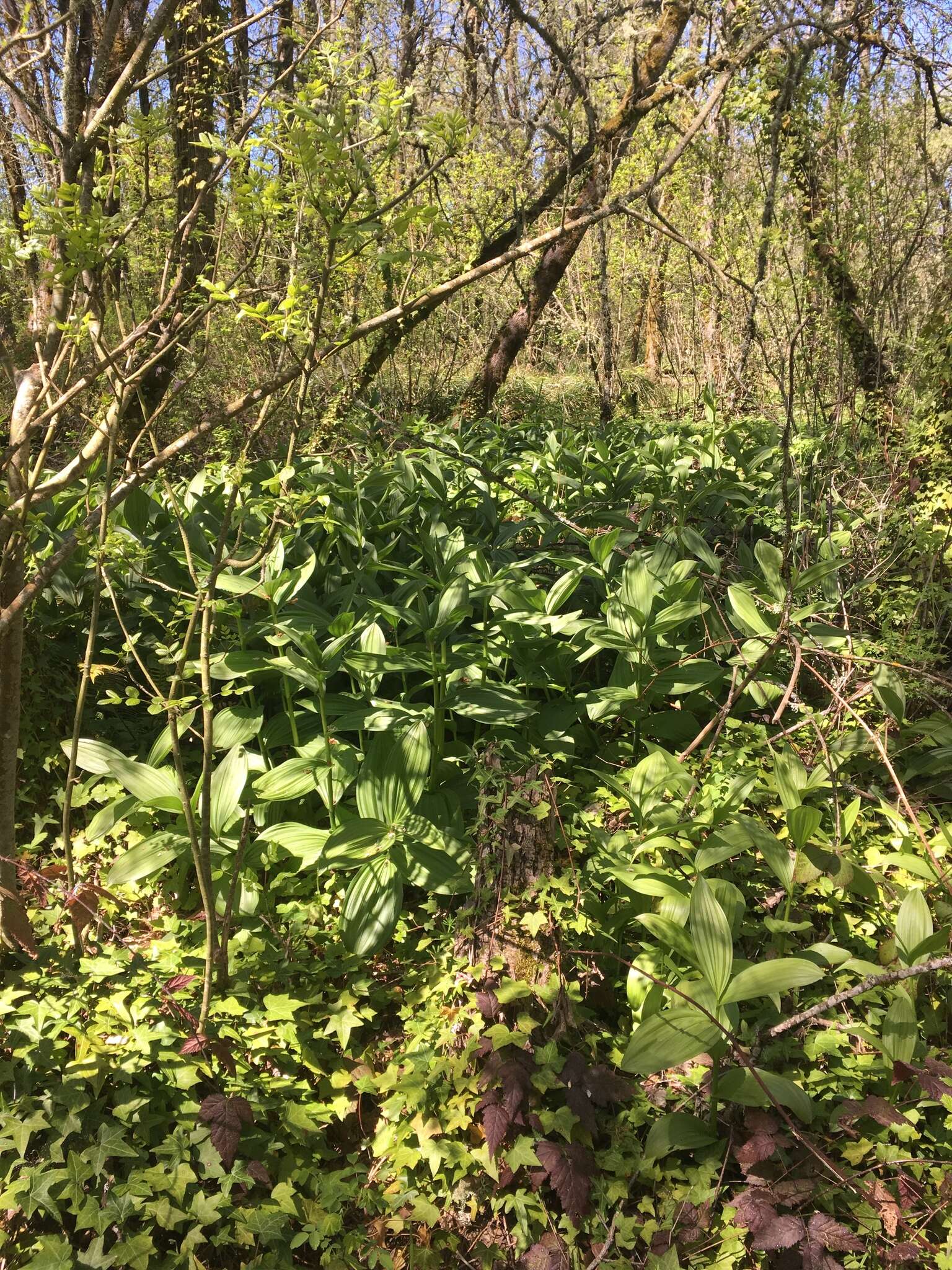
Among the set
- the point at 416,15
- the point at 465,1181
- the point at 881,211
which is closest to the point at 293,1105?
the point at 465,1181

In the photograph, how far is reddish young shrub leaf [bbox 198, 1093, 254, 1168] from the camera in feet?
5.28

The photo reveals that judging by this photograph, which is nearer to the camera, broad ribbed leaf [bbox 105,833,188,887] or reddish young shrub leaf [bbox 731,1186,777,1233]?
reddish young shrub leaf [bbox 731,1186,777,1233]

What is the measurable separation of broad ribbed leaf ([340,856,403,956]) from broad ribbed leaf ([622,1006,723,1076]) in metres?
0.72

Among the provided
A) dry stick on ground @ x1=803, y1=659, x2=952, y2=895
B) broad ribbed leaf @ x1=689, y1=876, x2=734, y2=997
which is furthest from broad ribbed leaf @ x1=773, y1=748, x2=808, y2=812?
broad ribbed leaf @ x1=689, y1=876, x2=734, y2=997

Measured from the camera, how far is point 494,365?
725 centimetres

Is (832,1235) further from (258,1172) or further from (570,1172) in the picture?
(258,1172)

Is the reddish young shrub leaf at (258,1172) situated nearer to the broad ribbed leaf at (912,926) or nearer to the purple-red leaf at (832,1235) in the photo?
the purple-red leaf at (832,1235)

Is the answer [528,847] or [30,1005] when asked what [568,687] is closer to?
[528,847]

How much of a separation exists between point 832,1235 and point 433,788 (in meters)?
1.51

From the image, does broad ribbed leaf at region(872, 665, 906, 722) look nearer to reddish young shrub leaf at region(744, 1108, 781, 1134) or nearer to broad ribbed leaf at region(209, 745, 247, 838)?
reddish young shrub leaf at region(744, 1108, 781, 1134)

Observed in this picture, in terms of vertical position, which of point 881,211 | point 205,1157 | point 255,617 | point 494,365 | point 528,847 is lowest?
point 205,1157

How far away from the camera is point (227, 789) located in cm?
239

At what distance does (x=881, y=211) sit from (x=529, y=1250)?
5136mm

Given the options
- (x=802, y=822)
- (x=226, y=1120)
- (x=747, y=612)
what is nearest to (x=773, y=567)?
(x=747, y=612)
